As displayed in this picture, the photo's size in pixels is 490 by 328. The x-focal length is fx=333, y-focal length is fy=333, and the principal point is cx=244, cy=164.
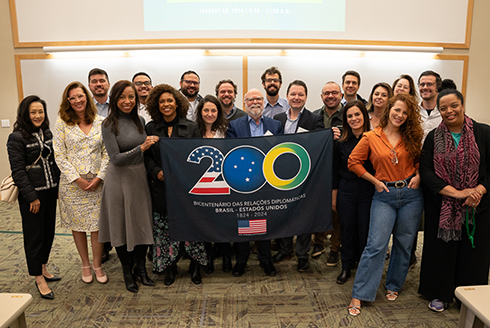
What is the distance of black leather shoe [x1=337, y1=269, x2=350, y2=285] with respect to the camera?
2.93 meters

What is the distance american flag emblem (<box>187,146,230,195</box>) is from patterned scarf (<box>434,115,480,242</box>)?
5.31 feet

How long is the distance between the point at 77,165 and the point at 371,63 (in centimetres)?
473

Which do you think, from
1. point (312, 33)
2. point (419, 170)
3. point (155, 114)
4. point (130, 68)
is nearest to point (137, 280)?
point (155, 114)

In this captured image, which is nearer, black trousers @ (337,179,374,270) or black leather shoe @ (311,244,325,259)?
black trousers @ (337,179,374,270)

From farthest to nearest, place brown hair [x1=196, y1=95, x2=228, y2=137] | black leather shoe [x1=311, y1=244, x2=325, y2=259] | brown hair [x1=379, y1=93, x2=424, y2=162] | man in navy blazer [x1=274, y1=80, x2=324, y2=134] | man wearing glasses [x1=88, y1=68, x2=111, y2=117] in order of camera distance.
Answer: man wearing glasses [x1=88, y1=68, x2=111, y2=117] < black leather shoe [x1=311, y1=244, x2=325, y2=259] < man in navy blazer [x1=274, y1=80, x2=324, y2=134] < brown hair [x1=196, y1=95, x2=228, y2=137] < brown hair [x1=379, y1=93, x2=424, y2=162]

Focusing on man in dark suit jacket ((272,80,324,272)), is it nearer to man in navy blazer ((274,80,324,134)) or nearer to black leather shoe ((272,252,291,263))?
man in navy blazer ((274,80,324,134))

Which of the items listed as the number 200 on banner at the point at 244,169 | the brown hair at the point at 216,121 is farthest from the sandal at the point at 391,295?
the brown hair at the point at 216,121

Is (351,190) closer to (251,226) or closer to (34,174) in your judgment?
(251,226)

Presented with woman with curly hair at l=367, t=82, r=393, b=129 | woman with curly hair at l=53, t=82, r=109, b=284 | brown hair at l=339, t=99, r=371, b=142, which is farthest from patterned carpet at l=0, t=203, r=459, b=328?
woman with curly hair at l=367, t=82, r=393, b=129

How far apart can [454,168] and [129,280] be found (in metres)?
2.70

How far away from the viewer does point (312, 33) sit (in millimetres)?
5305

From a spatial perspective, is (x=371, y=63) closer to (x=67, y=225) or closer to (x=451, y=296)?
(x=451, y=296)

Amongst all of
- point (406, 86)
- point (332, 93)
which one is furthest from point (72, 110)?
point (406, 86)

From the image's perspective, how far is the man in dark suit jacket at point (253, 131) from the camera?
3.07m
